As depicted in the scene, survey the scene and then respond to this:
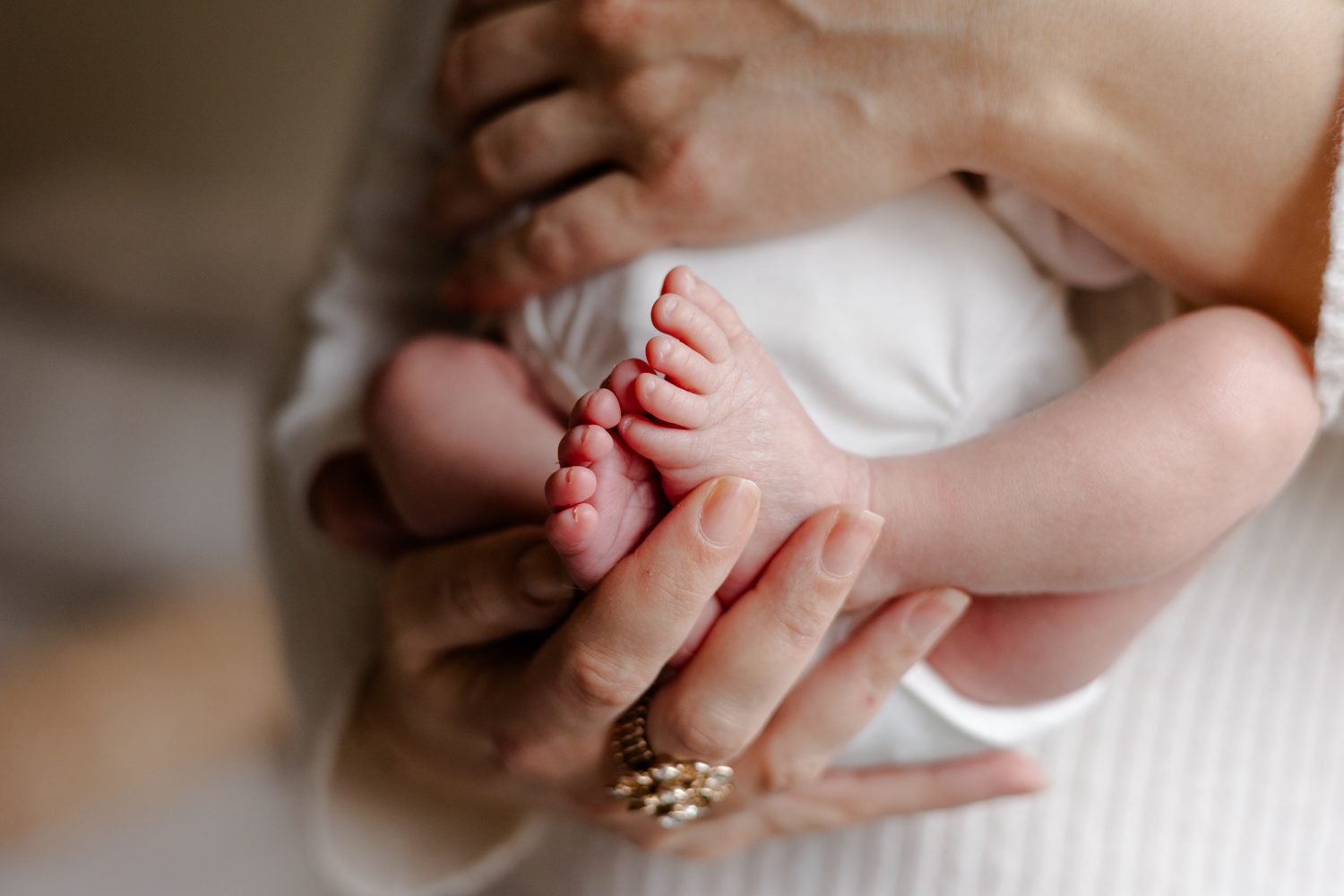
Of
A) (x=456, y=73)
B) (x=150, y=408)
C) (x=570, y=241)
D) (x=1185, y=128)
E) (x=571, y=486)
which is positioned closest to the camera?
(x=571, y=486)

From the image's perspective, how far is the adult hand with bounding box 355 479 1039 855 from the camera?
1.73ft

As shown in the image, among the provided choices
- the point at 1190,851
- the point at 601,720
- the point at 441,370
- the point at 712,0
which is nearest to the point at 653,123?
the point at 712,0

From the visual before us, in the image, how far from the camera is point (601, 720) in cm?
62

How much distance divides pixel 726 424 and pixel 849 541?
0.09 metres

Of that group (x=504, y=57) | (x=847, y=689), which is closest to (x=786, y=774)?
(x=847, y=689)

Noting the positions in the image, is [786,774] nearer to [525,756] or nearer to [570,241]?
[525,756]

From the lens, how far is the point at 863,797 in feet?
2.55

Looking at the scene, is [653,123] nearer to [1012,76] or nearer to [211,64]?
[1012,76]

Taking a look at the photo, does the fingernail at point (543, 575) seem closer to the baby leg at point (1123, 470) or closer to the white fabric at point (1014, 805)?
the baby leg at point (1123, 470)

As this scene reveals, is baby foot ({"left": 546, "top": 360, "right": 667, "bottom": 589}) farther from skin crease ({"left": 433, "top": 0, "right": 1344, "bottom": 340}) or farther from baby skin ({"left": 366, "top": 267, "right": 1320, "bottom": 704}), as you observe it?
skin crease ({"left": 433, "top": 0, "right": 1344, "bottom": 340})

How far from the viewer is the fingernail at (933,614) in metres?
0.62

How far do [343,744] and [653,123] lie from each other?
584 millimetres

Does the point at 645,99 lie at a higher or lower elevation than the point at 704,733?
higher

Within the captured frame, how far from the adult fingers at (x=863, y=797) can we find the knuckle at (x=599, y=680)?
0.66 ft
